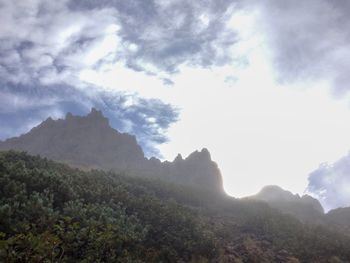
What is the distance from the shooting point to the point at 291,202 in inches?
2931

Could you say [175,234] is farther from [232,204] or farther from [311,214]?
[311,214]

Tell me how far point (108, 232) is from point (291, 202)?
7176 cm

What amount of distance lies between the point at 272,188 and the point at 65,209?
316ft

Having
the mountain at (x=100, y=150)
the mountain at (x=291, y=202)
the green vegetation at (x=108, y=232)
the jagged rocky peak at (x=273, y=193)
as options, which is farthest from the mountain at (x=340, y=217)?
the green vegetation at (x=108, y=232)

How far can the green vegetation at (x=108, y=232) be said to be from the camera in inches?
492

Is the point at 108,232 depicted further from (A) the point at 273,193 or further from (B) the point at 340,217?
(A) the point at 273,193

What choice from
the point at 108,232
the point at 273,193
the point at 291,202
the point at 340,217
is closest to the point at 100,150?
the point at 291,202

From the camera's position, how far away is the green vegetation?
1248cm

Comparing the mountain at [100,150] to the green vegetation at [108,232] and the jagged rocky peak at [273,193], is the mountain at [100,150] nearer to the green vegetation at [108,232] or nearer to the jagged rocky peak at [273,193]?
the jagged rocky peak at [273,193]

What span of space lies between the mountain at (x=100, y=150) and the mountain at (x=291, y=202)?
15.2 m

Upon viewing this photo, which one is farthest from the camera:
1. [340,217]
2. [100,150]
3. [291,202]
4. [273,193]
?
[273,193]

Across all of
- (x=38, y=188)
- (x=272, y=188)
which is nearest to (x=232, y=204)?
(x=38, y=188)

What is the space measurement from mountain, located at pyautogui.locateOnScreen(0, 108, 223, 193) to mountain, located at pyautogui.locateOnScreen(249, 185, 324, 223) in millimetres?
15151

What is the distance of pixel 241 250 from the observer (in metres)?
20.0
